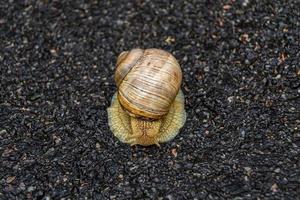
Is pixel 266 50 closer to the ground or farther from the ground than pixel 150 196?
farther from the ground

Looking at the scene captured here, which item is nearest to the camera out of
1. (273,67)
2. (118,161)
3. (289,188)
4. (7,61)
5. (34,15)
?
(289,188)

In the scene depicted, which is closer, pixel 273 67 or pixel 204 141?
pixel 204 141

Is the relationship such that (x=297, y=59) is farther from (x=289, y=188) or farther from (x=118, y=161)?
(x=118, y=161)

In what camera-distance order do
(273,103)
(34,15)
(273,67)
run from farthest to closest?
(34,15)
(273,67)
(273,103)

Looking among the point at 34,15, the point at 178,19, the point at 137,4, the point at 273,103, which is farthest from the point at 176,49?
the point at 34,15
